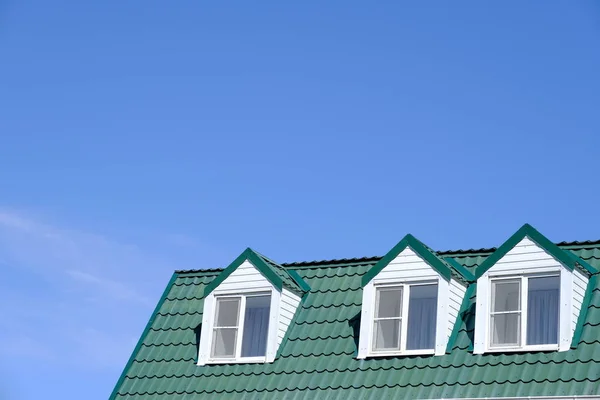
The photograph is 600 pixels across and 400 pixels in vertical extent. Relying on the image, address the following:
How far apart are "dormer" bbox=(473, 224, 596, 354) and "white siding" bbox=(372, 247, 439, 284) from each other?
1.22 meters

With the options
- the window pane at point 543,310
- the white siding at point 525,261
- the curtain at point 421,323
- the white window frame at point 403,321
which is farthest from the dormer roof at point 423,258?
the window pane at point 543,310

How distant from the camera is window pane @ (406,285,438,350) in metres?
24.3

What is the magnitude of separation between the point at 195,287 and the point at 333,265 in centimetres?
376

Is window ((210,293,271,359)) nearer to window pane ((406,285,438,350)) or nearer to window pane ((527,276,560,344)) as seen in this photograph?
window pane ((406,285,438,350))

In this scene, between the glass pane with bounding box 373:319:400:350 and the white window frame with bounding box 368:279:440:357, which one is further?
the glass pane with bounding box 373:319:400:350

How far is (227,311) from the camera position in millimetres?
26844

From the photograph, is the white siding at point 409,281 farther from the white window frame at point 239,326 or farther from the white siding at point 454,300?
the white window frame at point 239,326

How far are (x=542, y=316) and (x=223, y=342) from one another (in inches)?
309

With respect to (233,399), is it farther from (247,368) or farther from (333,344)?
(333,344)

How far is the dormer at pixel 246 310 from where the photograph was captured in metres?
26.1

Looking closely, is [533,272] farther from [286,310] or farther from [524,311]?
[286,310]

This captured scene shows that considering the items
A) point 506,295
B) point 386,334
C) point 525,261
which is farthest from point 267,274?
point 525,261

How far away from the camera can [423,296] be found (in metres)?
24.7

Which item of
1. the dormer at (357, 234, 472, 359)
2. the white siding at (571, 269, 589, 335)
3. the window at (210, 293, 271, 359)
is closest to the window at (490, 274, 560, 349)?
the white siding at (571, 269, 589, 335)
